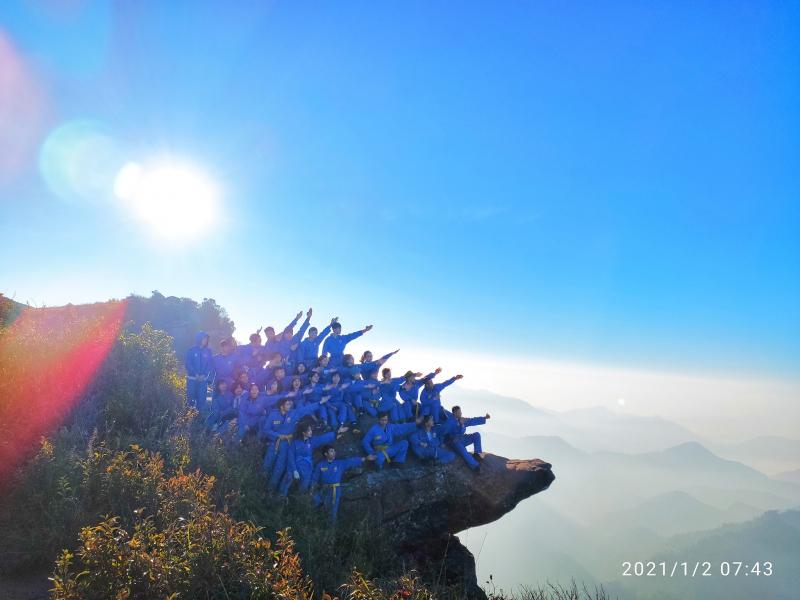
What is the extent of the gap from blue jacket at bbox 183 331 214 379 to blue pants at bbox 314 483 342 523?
5.00 metres

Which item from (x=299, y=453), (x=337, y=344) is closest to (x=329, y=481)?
(x=299, y=453)

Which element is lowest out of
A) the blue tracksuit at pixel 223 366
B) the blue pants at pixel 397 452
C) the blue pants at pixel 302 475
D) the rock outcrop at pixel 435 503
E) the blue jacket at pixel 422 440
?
the rock outcrop at pixel 435 503

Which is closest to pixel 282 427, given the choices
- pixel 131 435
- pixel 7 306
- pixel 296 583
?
pixel 131 435

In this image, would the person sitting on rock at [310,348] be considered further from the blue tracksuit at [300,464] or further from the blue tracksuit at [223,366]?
the blue tracksuit at [300,464]

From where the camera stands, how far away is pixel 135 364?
460 inches

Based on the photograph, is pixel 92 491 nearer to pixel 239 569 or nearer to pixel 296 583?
pixel 239 569

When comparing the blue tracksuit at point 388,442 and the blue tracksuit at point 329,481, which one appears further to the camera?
the blue tracksuit at point 388,442

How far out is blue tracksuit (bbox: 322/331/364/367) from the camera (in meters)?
14.9

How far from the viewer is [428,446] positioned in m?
12.9

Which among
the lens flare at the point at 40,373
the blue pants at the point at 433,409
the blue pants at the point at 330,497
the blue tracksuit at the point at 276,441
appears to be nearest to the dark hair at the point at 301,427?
the blue tracksuit at the point at 276,441

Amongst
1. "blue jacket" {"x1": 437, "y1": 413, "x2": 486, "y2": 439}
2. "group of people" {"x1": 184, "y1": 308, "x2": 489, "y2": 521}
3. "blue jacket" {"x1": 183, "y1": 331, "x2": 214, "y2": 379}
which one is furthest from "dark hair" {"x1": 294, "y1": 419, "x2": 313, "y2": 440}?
"blue jacket" {"x1": 437, "y1": 413, "x2": 486, "y2": 439}

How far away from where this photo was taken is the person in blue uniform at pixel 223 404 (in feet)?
37.3

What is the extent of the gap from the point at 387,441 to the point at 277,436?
3.24 meters

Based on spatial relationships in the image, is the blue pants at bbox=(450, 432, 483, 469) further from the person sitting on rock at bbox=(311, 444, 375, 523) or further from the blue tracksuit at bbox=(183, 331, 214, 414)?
the blue tracksuit at bbox=(183, 331, 214, 414)
